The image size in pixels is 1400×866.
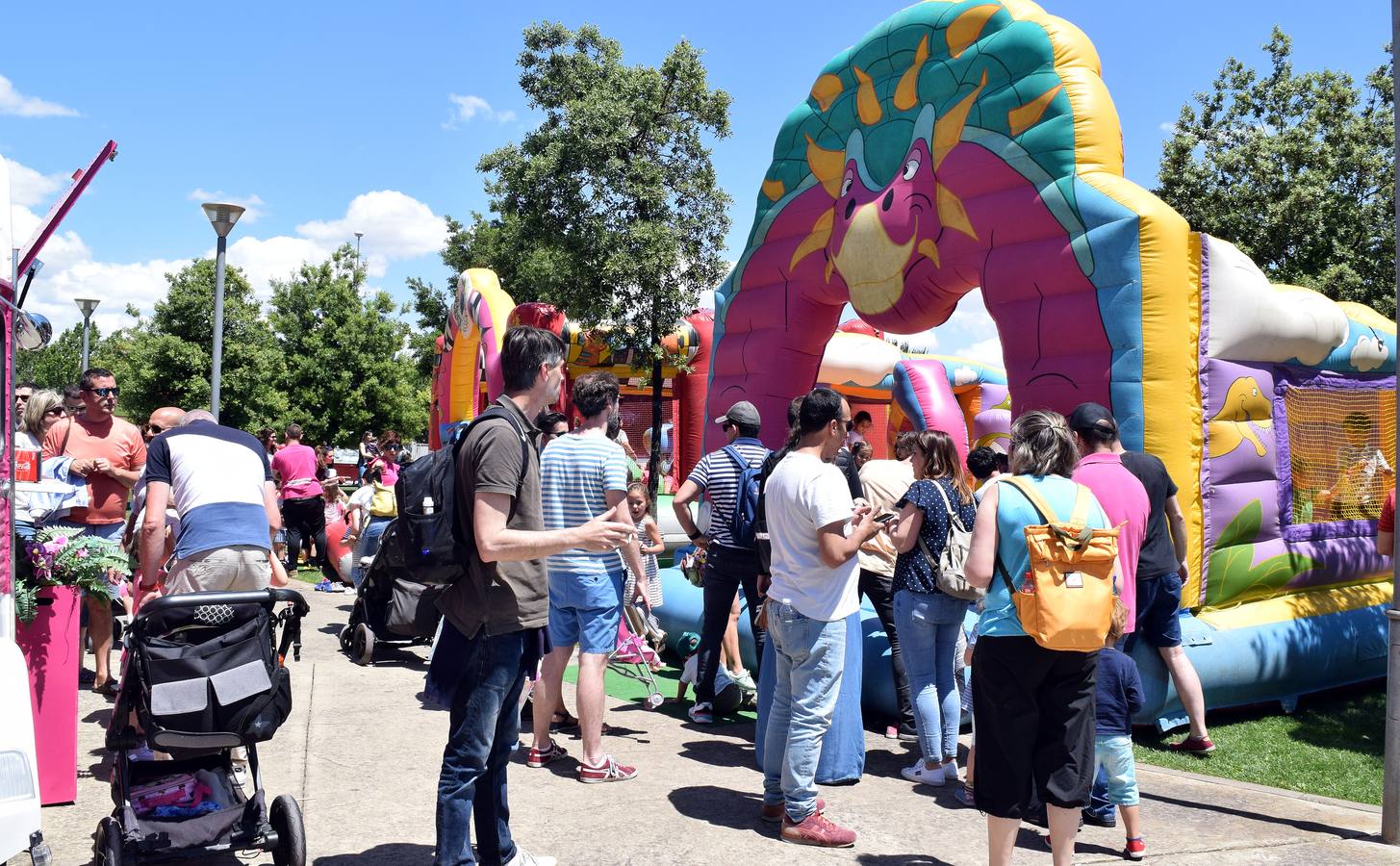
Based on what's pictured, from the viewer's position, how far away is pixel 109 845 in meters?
3.21

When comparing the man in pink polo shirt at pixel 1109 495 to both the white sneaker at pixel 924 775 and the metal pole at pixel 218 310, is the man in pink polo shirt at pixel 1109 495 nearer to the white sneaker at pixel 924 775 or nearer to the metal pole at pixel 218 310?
the white sneaker at pixel 924 775

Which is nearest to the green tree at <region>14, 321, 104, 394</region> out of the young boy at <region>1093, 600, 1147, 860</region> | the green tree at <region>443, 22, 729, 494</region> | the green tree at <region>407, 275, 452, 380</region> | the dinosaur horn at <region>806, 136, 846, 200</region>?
the green tree at <region>407, 275, 452, 380</region>

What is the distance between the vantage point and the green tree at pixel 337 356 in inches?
1228

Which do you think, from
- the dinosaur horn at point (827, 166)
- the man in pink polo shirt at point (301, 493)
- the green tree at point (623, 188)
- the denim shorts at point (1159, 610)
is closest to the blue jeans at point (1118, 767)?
the denim shorts at point (1159, 610)

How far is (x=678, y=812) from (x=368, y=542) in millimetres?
4848

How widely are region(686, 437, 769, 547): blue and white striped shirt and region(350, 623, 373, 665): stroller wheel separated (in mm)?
2845

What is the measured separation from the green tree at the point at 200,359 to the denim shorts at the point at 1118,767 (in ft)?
86.2

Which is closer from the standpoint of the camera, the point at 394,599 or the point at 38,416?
the point at 394,599

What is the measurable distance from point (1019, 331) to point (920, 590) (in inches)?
101

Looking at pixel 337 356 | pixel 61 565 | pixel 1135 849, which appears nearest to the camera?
pixel 1135 849

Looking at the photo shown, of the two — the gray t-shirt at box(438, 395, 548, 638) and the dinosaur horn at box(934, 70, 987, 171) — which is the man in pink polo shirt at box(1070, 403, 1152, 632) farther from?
the dinosaur horn at box(934, 70, 987, 171)

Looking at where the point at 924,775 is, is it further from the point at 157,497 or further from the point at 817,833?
the point at 157,497

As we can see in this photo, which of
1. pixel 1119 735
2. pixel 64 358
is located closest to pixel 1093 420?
pixel 1119 735

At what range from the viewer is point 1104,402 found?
617 cm
